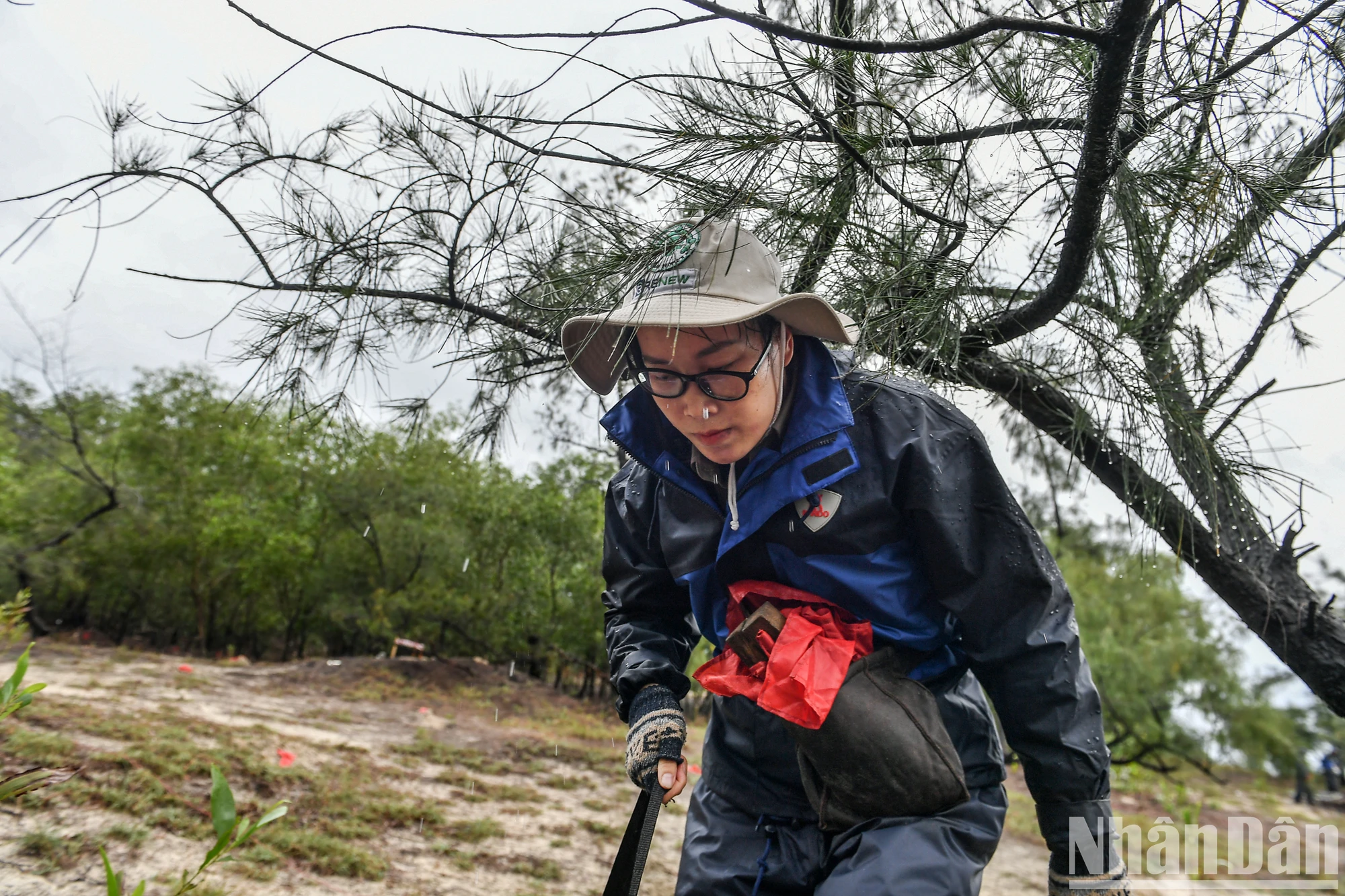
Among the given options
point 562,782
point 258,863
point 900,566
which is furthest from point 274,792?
point 900,566

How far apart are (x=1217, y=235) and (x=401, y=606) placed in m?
11.7

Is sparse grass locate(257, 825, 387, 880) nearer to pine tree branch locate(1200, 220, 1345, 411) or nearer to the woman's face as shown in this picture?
the woman's face

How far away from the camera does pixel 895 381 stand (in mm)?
1678

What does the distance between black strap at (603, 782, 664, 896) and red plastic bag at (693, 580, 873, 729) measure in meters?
0.28

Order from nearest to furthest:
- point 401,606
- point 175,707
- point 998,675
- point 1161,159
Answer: point 998,675 → point 1161,159 → point 175,707 → point 401,606

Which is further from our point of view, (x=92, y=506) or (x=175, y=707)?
(x=92, y=506)

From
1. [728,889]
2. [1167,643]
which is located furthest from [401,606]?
[1167,643]

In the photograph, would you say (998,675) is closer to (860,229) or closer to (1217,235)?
(860,229)

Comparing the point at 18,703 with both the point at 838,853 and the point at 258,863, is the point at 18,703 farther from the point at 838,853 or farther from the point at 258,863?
the point at 838,853

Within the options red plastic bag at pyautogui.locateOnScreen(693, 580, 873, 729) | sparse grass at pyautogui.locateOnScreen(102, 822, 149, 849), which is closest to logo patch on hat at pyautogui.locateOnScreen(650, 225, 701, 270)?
red plastic bag at pyautogui.locateOnScreen(693, 580, 873, 729)

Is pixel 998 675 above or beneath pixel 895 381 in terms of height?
beneath

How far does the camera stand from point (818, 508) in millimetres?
1561

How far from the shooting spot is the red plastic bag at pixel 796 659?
55.8 inches

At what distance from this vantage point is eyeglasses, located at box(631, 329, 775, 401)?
5.19 ft
